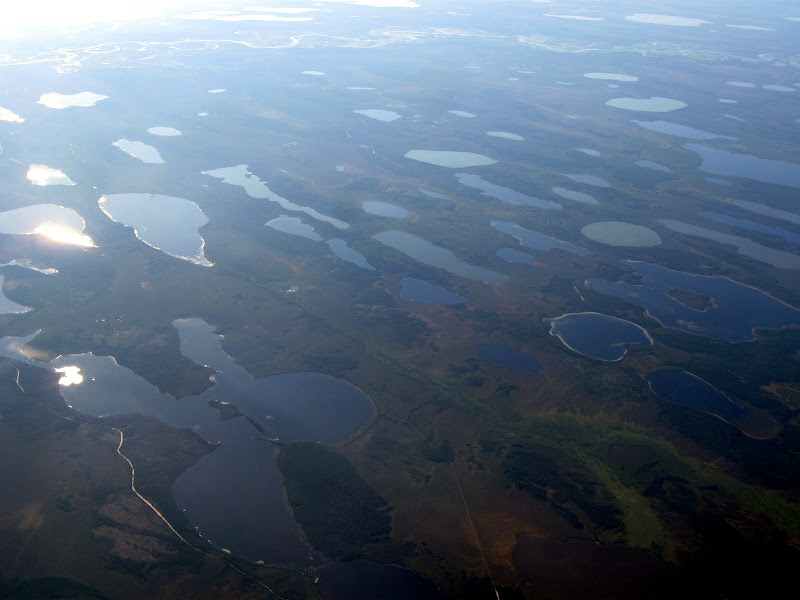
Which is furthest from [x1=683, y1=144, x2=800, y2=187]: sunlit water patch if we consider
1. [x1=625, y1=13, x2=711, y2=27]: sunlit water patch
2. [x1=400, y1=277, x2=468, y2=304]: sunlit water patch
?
[x1=625, y1=13, x2=711, y2=27]: sunlit water patch

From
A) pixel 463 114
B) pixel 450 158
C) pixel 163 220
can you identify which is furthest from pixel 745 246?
pixel 163 220

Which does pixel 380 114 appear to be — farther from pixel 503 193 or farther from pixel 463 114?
pixel 503 193

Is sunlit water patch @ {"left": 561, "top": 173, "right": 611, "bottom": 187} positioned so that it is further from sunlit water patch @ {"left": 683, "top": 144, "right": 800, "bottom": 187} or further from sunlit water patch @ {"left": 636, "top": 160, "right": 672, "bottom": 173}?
sunlit water patch @ {"left": 683, "top": 144, "right": 800, "bottom": 187}

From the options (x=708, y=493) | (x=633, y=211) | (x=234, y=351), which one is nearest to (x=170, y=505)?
(x=234, y=351)

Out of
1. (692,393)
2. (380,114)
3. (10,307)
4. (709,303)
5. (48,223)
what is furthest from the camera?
(380,114)

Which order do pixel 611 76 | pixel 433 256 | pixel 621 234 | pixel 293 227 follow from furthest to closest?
pixel 611 76 → pixel 293 227 → pixel 621 234 → pixel 433 256

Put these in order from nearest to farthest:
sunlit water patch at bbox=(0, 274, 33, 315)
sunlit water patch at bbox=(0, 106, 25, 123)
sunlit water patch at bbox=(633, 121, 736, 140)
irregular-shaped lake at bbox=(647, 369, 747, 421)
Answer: irregular-shaped lake at bbox=(647, 369, 747, 421), sunlit water patch at bbox=(0, 274, 33, 315), sunlit water patch at bbox=(633, 121, 736, 140), sunlit water patch at bbox=(0, 106, 25, 123)
